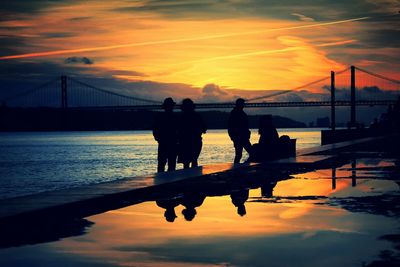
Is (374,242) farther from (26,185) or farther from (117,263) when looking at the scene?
(26,185)

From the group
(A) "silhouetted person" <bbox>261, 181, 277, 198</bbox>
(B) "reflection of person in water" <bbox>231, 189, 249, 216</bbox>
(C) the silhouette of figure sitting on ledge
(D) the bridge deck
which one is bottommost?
(B) "reflection of person in water" <bbox>231, 189, 249, 216</bbox>

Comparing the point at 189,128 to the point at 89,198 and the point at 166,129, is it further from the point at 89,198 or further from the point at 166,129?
the point at 89,198

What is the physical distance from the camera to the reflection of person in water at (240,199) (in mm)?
8938

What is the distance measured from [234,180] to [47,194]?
4055 millimetres

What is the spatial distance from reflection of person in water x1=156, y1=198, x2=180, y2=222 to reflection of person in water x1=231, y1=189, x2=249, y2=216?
0.73 m

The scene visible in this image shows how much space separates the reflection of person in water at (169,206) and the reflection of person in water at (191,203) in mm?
110

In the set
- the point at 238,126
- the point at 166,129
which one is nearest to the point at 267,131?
the point at 238,126

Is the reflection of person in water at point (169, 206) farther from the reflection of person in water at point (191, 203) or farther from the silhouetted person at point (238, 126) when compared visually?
the silhouetted person at point (238, 126)

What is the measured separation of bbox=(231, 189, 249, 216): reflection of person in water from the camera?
8.94m

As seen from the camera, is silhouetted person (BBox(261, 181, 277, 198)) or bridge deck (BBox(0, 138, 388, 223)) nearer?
bridge deck (BBox(0, 138, 388, 223))

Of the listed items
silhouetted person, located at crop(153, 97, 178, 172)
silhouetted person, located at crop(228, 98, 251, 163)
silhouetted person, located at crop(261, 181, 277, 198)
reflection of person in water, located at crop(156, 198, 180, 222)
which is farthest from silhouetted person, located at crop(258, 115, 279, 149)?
reflection of person in water, located at crop(156, 198, 180, 222)

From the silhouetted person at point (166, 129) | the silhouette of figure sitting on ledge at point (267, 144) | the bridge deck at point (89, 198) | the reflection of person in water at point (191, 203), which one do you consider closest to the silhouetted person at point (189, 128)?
the silhouetted person at point (166, 129)

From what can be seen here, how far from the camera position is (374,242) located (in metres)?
6.50

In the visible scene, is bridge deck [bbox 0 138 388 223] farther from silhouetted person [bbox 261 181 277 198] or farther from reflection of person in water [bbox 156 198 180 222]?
silhouetted person [bbox 261 181 277 198]
